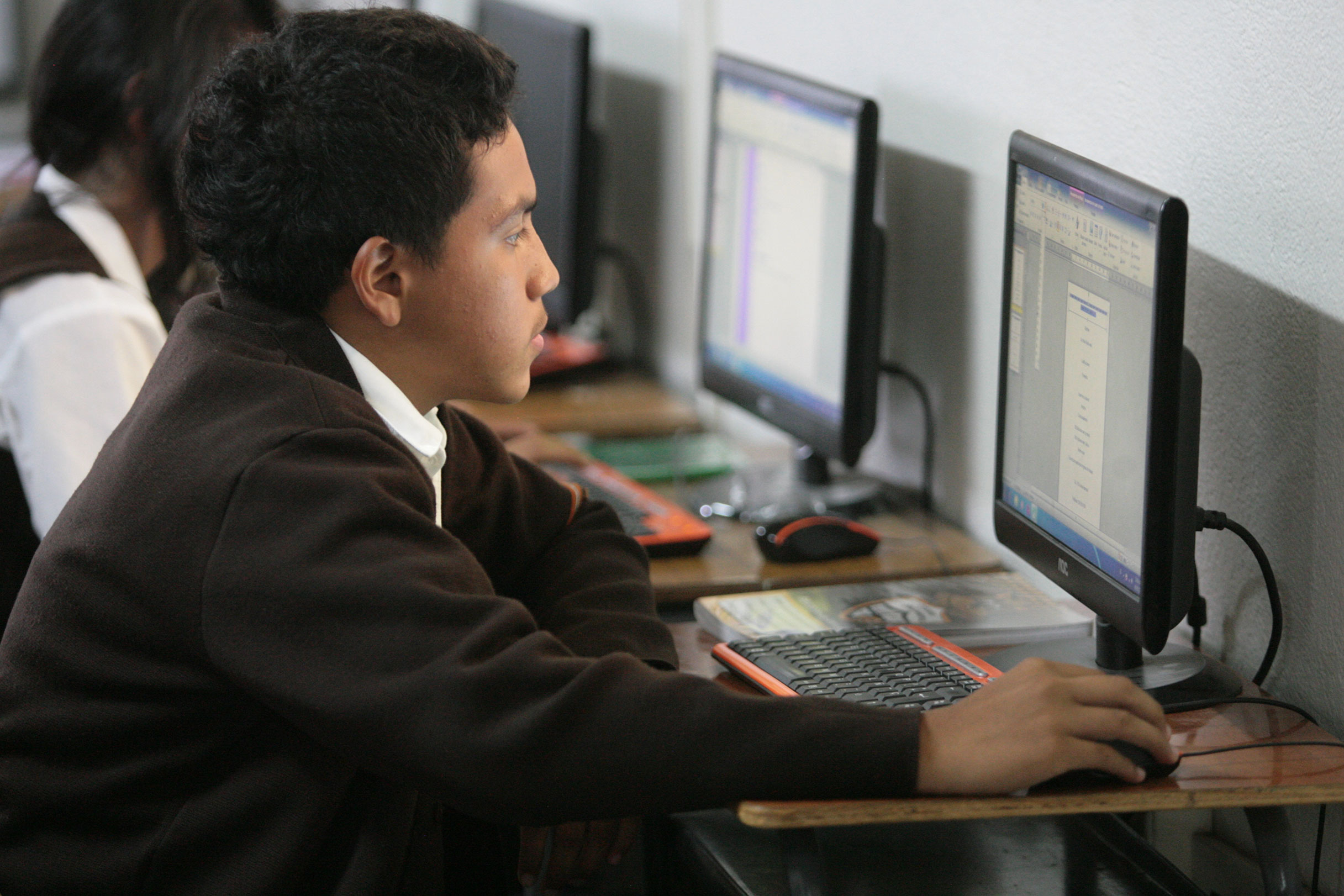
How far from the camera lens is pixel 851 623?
1512 millimetres

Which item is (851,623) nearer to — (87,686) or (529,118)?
(87,686)

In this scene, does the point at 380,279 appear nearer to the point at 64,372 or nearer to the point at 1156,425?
the point at 1156,425

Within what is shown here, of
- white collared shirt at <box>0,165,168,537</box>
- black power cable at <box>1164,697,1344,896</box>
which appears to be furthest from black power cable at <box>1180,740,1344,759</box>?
white collared shirt at <box>0,165,168,537</box>

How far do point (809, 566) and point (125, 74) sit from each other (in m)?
1.05

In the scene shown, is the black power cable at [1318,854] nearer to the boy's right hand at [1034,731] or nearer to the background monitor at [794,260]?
the boy's right hand at [1034,731]

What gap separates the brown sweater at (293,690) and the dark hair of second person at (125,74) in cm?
78

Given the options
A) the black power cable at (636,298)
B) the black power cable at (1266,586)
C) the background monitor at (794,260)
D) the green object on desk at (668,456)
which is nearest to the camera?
the black power cable at (1266,586)

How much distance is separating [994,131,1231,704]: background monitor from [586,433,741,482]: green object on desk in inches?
29.0

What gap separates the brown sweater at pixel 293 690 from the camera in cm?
102

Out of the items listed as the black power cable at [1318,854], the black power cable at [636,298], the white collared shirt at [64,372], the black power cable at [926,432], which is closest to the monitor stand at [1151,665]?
the black power cable at [1318,854]

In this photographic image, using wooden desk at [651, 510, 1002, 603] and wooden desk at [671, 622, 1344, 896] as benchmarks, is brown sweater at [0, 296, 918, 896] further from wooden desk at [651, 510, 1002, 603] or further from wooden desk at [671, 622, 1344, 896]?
wooden desk at [651, 510, 1002, 603]

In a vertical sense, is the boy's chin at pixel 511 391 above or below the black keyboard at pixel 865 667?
above

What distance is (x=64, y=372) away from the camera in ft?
5.79

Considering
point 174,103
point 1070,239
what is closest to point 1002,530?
point 1070,239
